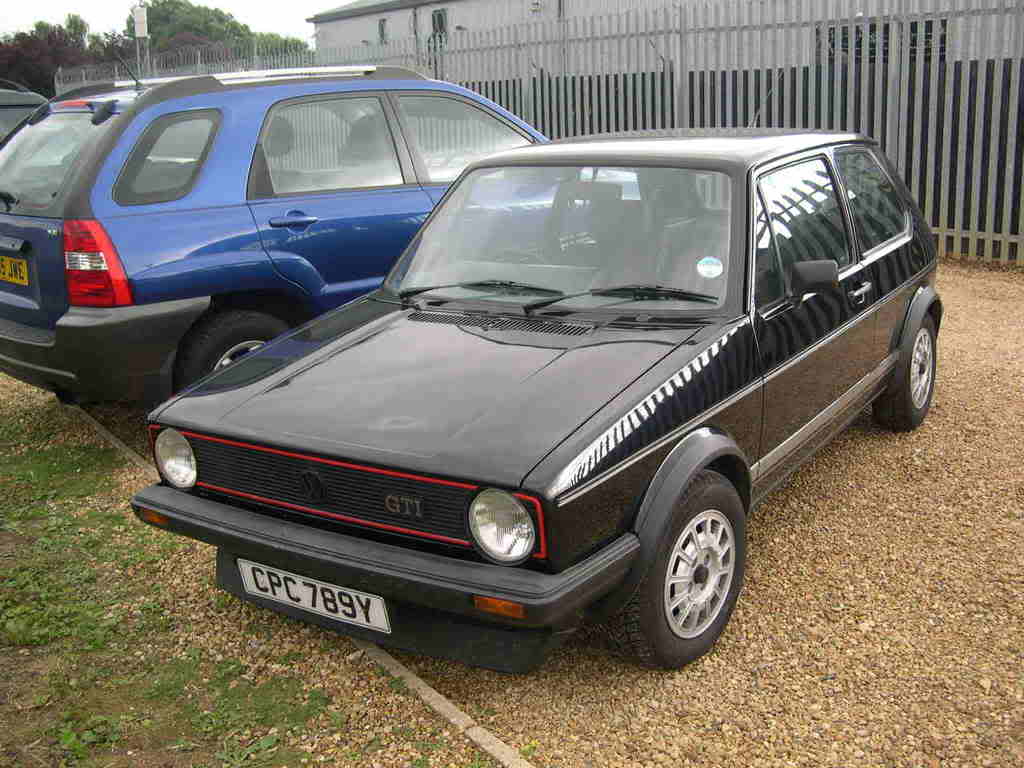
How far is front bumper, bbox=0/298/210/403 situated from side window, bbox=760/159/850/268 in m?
2.93

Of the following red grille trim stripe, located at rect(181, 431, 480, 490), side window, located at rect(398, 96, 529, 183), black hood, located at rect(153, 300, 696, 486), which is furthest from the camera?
side window, located at rect(398, 96, 529, 183)

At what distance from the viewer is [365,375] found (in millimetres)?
3537

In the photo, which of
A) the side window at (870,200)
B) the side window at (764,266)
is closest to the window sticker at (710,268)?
the side window at (764,266)

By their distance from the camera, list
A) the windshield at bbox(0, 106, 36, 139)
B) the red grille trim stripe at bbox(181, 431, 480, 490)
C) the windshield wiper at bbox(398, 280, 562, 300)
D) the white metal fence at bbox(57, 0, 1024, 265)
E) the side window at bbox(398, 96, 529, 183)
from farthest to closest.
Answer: the windshield at bbox(0, 106, 36, 139) < the white metal fence at bbox(57, 0, 1024, 265) < the side window at bbox(398, 96, 529, 183) < the windshield wiper at bbox(398, 280, 562, 300) < the red grille trim stripe at bbox(181, 431, 480, 490)

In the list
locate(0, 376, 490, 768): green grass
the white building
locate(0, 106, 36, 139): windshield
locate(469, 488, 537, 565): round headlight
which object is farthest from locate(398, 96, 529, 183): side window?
the white building

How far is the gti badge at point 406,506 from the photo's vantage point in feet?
9.77

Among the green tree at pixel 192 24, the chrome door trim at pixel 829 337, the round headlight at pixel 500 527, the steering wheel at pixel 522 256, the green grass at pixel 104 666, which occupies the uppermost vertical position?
the green tree at pixel 192 24

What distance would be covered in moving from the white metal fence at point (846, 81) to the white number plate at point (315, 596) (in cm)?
595

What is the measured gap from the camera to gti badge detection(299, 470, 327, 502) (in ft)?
10.4

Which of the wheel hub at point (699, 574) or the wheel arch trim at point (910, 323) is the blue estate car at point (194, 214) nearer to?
the wheel arch trim at point (910, 323)

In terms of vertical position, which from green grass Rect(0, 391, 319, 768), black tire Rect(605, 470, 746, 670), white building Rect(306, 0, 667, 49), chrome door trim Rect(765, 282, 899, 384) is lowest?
green grass Rect(0, 391, 319, 768)

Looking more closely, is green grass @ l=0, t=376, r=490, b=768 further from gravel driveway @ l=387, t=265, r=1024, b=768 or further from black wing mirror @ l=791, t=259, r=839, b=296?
black wing mirror @ l=791, t=259, r=839, b=296

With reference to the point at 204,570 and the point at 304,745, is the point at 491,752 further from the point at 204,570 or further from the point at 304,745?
the point at 204,570

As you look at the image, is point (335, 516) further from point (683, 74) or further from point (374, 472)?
point (683, 74)
